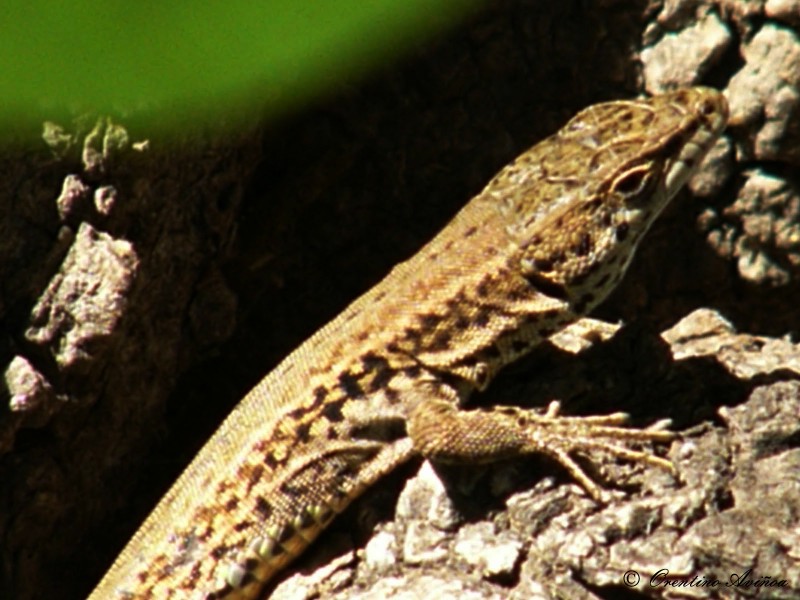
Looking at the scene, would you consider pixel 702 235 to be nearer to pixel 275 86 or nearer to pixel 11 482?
pixel 275 86

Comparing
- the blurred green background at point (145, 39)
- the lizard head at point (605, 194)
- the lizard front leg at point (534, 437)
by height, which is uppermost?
the blurred green background at point (145, 39)

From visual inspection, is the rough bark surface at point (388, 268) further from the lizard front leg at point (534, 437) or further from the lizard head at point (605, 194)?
the lizard head at point (605, 194)

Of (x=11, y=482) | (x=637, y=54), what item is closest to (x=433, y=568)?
(x=11, y=482)

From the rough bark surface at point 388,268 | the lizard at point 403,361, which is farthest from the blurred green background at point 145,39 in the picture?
the lizard at point 403,361

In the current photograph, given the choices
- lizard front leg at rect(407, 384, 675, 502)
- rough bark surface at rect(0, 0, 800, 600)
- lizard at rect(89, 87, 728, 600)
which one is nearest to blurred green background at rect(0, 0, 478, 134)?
rough bark surface at rect(0, 0, 800, 600)

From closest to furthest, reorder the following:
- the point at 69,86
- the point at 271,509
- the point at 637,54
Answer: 1. the point at 69,86
2. the point at 271,509
3. the point at 637,54

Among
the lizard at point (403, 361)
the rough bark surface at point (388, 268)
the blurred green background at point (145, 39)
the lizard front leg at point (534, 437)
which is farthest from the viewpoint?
the lizard at point (403, 361)

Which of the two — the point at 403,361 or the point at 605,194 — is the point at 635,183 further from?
the point at 403,361
